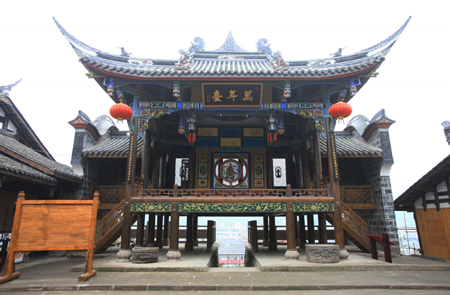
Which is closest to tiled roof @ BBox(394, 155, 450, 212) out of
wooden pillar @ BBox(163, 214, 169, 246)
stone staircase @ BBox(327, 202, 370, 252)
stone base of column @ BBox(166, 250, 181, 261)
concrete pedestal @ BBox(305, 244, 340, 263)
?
stone staircase @ BBox(327, 202, 370, 252)

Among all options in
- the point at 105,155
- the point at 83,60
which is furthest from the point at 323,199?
the point at 105,155

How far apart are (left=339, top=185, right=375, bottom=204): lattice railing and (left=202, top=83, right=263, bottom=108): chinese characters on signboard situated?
627 centimetres

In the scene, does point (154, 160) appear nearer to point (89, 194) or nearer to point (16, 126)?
point (89, 194)

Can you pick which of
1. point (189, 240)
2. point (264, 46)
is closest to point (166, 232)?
point (189, 240)

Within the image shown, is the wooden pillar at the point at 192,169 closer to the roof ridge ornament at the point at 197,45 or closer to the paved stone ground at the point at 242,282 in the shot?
the roof ridge ornament at the point at 197,45

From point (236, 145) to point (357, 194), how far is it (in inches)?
240

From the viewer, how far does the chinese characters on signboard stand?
10.1m

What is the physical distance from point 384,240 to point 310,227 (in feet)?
12.8

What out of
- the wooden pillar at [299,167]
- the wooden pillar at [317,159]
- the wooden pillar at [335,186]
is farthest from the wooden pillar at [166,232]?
the wooden pillar at [335,186]

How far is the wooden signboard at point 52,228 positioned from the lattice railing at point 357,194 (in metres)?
10.8

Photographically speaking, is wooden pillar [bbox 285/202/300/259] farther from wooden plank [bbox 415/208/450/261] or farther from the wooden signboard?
the wooden signboard

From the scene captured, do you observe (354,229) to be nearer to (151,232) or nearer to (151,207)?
(151,207)

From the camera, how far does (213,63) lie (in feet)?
42.3

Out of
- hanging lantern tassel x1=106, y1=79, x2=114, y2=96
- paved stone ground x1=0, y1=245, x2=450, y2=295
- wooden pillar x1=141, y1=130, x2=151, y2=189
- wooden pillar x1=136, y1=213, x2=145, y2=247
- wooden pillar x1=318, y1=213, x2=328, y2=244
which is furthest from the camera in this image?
wooden pillar x1=141, y1=130, x2=151, y2=189
